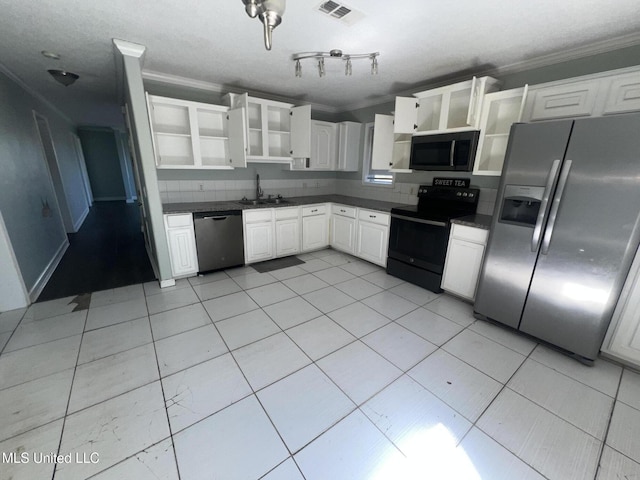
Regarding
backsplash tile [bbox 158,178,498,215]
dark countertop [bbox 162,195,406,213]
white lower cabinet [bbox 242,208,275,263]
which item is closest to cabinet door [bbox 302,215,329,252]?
dark countertop [bbox 162,195,406,213]

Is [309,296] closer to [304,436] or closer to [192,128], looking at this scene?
[304,436]

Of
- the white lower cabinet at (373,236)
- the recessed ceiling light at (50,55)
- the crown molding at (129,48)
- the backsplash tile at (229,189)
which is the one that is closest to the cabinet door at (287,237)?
the backsplash tile at (229,189)

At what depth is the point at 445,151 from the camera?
2.94 metres

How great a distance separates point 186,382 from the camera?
175 cm

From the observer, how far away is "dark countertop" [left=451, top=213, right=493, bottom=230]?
2.58 meters

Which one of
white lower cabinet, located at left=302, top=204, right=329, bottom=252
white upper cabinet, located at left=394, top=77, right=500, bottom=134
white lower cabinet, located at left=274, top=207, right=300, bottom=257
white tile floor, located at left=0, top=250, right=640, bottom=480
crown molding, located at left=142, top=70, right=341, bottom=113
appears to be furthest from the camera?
white lower cabinet, located at left=302, top=204, right=329, bottom=252

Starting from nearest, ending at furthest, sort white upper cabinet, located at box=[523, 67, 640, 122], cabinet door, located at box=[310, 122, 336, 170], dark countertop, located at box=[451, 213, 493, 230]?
1. white upper cabinet, located at box=[523, 67, 640, 122]
2. dark countertop, located at box=[451, 213, 493, 230]
3. cabinet door, located at box=[310, 122, 336, 170]

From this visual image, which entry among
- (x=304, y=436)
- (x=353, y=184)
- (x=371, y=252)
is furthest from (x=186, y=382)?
(x=353, y=184)

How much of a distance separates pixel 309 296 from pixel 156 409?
5.49 feet

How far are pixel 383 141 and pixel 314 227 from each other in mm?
1657

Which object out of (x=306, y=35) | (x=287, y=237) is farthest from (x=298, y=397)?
(x=306, y=35)

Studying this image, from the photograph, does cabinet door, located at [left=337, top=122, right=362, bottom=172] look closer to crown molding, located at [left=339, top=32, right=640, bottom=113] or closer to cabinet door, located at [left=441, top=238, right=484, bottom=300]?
crown molding, located at [left=339, top=32, right=640, bottom=113]

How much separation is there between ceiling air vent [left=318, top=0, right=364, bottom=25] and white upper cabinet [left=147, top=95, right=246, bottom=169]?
5.59ft

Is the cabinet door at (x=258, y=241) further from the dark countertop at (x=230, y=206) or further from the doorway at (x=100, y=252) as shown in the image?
the doorway at (x=100, y=252)
